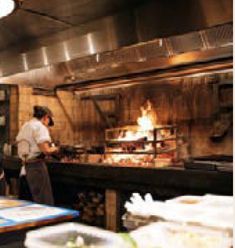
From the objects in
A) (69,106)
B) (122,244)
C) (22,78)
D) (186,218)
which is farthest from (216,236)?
(69,106)

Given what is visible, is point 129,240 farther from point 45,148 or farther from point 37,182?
point 37,182

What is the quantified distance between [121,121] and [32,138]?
2.66m

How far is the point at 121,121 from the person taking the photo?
6.84 m

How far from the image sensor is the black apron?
4492mm

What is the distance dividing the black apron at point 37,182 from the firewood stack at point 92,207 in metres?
0.74

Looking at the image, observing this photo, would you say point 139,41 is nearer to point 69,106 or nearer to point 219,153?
point 219,153

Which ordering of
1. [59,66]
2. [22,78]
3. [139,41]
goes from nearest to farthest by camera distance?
[139,41] < [59,66] < [22,78]

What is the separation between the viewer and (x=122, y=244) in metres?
1.19

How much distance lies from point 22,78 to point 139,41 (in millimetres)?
2361

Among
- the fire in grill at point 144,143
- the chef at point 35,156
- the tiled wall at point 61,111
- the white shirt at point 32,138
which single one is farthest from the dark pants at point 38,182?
the tiled wall at point 61,111

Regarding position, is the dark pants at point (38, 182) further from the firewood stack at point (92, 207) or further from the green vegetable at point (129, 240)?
the green vegetable at point (129, 240)

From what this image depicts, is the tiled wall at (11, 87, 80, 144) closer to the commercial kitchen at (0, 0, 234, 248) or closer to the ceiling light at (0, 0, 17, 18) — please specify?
the commercial kitchen at (0, 0, 234, 248)

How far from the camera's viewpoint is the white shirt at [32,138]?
172 inches

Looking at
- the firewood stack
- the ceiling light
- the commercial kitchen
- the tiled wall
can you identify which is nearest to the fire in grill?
the commercial kitchen
